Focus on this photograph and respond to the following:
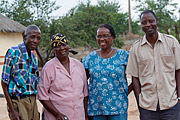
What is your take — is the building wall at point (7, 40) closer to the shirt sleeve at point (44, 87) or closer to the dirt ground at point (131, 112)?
the dirt ground at point (131, 112)

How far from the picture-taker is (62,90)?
8.75 ft

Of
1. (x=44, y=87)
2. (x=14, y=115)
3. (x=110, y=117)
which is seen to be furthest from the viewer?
(x=110, y=117)

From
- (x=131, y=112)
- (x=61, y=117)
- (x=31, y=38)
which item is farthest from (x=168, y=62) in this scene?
(x=131, y=112)

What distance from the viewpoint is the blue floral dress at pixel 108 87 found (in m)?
2.76

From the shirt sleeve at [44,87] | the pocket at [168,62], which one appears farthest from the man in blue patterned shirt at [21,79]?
the pocket at [168,62]

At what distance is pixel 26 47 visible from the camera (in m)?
2.79

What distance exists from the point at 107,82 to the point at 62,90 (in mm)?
533

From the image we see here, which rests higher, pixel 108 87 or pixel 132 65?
pixel 132 65

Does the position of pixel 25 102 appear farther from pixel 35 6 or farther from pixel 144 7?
pixel 144 7

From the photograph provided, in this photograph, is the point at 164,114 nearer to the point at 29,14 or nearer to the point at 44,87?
the point at 44,87

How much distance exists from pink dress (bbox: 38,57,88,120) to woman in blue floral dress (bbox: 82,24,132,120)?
A: 178mm

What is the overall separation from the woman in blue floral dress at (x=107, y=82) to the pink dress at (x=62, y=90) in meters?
0.18

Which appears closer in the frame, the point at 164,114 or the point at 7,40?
the point at 164,114

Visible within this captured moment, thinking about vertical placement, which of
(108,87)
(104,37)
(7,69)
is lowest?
(108,87)
